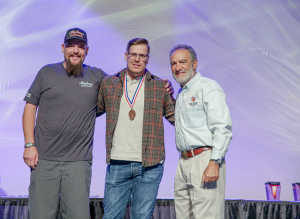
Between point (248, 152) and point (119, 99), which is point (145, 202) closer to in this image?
point (119, 99)

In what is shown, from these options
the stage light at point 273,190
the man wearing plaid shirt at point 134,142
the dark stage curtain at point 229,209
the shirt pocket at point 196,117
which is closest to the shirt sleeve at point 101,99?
the man wearing plaid shirt at point 134,142

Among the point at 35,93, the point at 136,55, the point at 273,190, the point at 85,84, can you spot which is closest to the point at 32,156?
the point at 35,93

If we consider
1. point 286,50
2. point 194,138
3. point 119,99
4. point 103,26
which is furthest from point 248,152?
point 103,26

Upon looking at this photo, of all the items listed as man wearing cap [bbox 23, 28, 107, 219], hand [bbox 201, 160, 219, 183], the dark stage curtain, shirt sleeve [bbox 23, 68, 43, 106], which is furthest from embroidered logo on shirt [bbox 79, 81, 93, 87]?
the dark stage curtain

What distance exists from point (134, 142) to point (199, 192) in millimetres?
526

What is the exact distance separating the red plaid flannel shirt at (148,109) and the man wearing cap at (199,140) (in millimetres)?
134

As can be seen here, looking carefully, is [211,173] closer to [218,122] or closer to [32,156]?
[218,122]

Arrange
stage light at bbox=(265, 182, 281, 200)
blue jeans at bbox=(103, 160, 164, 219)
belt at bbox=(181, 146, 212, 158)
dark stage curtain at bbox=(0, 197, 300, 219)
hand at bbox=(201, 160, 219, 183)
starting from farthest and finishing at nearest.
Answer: stage light at bbox=(265, 182, 281, 200) < dark stage curtain at bbox=(0, 197, 300, 219) < blue jeans at bbox=(103, 160, 164, 219) < belt at bbox=(181, 146, 212, 158) < hand at bbox=(201, 160, 219, 183)

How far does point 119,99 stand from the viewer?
2068mm

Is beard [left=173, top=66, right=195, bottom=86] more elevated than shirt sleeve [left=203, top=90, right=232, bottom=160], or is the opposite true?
beard [left=173, top=66, right=195, bottom=86]

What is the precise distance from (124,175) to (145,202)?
23cm

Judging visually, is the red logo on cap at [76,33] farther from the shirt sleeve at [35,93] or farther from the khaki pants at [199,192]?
the khaki pants at [199,192]

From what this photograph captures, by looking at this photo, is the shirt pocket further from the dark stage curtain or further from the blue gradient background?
the blue gradient background

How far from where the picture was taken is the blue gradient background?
3.37m
